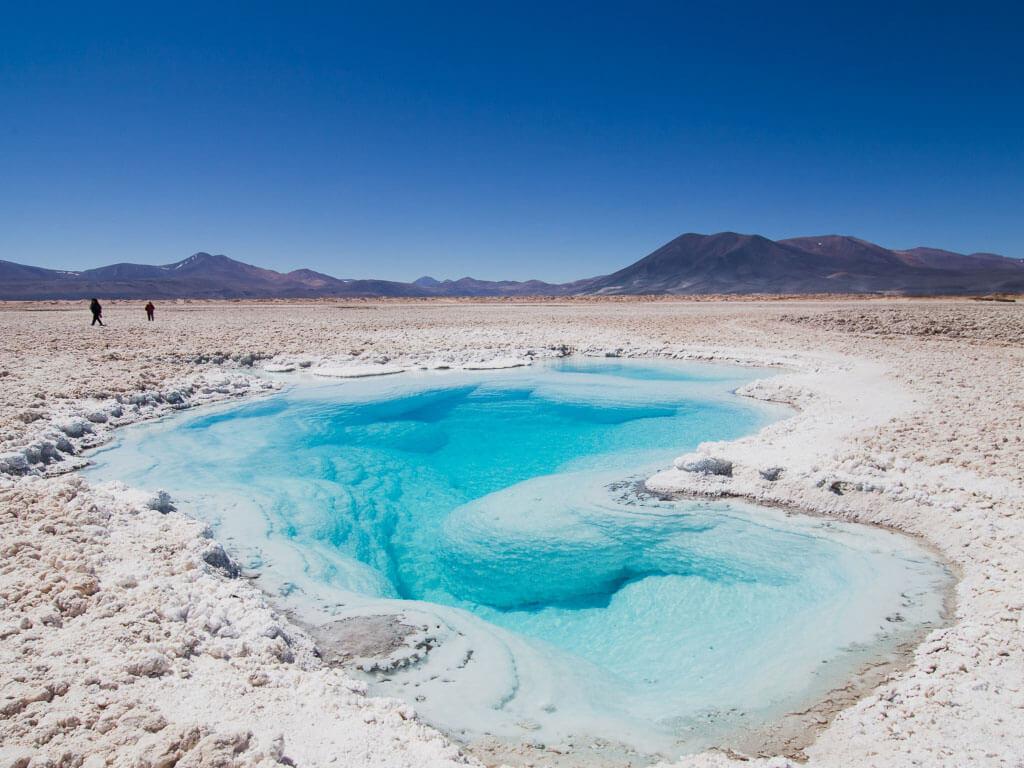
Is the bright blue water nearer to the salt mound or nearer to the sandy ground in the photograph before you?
the sandy ground

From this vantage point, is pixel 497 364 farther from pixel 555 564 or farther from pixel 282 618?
pixel 282 618

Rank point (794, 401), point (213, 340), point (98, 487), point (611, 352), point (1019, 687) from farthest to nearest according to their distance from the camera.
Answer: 1. point (213, 340)
2. point (611, 352)
3. point (794, 401)
4. point (98, 487)
5. point (1019, 687)

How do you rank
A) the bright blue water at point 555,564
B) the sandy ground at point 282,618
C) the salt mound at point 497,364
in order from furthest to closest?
the salt mound at point 497,364 < the bright blue water at point 555,564 < the sandy ground at point 282,618

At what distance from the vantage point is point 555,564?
594cm

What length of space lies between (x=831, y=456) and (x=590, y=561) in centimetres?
355

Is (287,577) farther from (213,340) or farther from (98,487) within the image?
(213,340)

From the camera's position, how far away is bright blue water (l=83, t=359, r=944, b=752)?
3738 millimetres

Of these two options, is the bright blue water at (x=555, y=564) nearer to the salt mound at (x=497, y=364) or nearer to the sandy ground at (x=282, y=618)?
the sandy ground at (x=282, y=618)

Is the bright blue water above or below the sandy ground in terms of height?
below

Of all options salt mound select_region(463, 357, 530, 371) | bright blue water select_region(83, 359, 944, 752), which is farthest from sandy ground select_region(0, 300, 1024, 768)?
salt mound select_region(463, 357, 530, 371)

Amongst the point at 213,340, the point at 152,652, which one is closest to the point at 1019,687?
the point at 152,652

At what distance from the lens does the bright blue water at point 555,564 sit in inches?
147

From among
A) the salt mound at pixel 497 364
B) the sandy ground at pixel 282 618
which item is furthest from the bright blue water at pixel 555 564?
the salt mound at pixel 497 364

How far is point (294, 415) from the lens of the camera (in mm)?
12312
